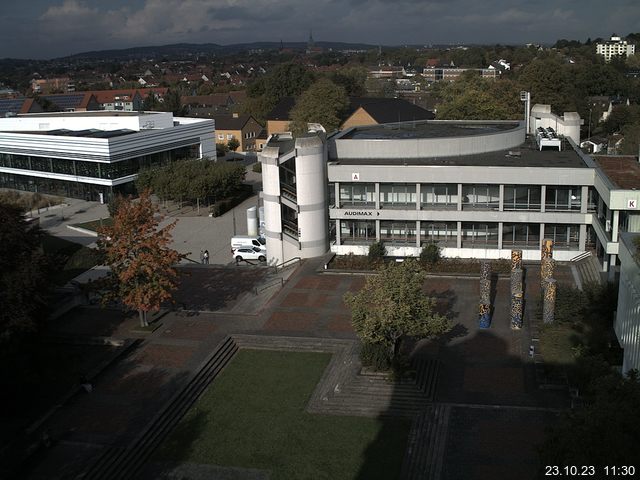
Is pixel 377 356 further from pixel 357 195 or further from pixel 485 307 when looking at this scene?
pixel 357 195

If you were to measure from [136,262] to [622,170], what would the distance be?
26427 millimetres

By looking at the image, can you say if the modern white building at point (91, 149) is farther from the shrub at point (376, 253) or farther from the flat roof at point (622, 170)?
the flat roof at point (622, 170)

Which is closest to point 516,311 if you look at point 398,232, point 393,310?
point 393,310

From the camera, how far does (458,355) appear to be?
88.8 feet

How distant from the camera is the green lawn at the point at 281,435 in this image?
67.3 feet

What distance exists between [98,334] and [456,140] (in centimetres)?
2528

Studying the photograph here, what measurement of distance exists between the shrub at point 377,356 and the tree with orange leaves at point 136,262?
8.81m

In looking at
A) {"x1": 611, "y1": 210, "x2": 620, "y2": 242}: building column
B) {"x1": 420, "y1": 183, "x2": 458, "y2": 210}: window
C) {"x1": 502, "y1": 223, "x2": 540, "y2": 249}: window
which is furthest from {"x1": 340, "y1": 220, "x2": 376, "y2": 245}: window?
{"x1": 611, "y1": 210, "x2": 620, "y2": 242}: building column

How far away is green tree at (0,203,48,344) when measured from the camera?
78.4ft

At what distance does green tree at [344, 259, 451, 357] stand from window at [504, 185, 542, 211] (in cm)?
1581

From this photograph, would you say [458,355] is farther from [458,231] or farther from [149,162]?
[149,162]

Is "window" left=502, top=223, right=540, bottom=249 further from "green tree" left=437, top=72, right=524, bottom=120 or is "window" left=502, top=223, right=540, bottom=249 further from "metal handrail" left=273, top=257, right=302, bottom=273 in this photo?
"green tree" left=437, top=72, right=524, bottom=120

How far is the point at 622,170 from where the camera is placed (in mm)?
37531

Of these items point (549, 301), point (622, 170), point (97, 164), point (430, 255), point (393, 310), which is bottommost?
point (430, 255)
